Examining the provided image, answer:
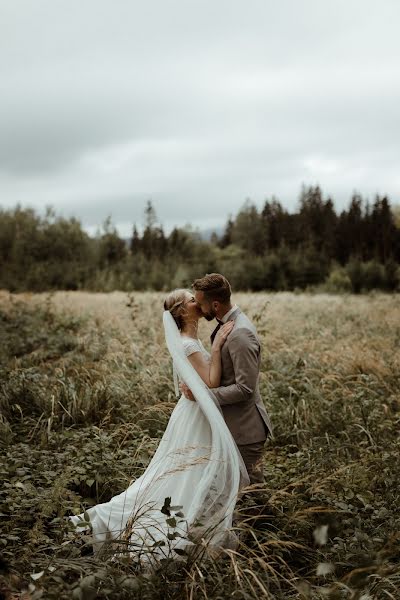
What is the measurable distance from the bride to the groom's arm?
0.09 meters

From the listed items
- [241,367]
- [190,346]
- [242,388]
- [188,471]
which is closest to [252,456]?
[188,471]

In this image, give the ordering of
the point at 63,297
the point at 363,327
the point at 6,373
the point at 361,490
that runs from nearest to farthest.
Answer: the point at 361,490 → the point at 6,373 → the point at 363,327 → the point at 63,297

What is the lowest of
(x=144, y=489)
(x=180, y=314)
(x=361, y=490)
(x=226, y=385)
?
(x=361, y=490)

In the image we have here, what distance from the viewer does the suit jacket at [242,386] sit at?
3791mm

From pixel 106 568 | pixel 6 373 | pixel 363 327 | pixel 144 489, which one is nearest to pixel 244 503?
pixel 144 489

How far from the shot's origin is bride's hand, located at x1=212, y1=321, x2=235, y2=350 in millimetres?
3869

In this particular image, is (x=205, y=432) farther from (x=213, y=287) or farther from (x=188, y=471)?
(x=213, y=287)

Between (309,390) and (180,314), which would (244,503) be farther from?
(309,390)

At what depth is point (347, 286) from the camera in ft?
105

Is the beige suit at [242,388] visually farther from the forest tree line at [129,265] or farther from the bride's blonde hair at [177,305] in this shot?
the forest tree line at [129,265]

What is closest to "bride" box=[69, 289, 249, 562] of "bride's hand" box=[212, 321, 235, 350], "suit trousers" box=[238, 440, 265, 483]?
"bride's hand" box=[212, 321, 235, 350]

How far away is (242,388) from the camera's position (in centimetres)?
378

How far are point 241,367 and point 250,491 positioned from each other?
829mm

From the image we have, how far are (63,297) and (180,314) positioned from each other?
14.8 meters
